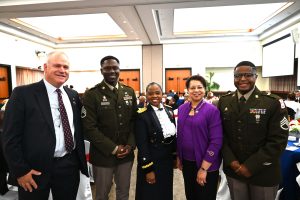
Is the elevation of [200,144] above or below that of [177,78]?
below

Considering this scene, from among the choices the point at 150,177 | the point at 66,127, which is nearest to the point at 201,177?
the point at 150,177

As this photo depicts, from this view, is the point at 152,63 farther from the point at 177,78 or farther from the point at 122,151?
the point at 122,151

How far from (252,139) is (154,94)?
93 cm

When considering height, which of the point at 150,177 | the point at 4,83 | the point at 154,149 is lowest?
the point at 150,177

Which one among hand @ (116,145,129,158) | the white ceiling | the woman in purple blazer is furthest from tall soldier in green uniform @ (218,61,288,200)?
the white ceiling

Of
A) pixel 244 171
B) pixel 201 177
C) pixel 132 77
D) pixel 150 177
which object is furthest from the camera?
pixel 132 77

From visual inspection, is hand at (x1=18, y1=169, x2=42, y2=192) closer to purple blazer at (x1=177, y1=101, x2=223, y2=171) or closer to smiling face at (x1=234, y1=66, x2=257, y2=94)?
purple blazer at (x1=177, y1=101, x2=223, y2=171)

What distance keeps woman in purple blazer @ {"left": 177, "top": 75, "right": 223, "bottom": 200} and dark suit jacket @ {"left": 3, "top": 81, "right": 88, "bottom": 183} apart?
45.0 inches

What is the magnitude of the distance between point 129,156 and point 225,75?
10.1 meters

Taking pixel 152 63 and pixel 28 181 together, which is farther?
pixel 152 63

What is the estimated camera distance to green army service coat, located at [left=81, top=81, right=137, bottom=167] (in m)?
1.98

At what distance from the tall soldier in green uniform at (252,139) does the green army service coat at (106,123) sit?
0.94 meters

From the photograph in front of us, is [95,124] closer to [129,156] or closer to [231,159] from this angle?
[129,156]

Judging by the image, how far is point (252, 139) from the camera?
5.87ft
